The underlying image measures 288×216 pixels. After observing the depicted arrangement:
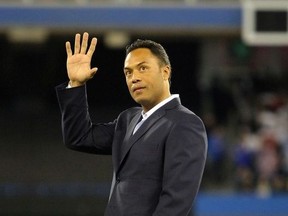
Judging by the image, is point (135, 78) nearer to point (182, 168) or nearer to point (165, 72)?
point (165, 72)

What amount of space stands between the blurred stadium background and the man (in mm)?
9421

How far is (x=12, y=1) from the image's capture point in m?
14.0

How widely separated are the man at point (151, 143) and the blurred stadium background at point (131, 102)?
9421 mm

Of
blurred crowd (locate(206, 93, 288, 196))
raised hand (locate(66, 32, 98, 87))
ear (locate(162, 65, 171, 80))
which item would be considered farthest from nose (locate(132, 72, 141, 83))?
blurred crowd (locate(206, 93, 288, 196))

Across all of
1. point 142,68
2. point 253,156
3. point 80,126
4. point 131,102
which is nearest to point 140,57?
point 142,68

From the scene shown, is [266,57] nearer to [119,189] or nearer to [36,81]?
[36,81]

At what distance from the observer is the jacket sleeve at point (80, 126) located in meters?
3.68

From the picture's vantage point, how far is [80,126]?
371cm

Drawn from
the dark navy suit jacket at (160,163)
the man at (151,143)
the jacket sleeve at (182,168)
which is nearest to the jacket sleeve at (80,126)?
the man at (151,143)

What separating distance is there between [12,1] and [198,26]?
2.92m

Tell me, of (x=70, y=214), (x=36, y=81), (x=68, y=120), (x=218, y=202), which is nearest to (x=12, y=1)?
(x=36, y=81)

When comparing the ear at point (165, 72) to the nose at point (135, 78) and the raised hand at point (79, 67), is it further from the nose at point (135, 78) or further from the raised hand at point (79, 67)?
the raised hand at point (79, 67)

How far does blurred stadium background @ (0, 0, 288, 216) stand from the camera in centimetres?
1311

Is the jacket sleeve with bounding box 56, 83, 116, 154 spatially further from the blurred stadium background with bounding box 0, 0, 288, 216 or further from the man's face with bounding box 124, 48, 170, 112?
the blurred stadium background with bounding box 0, 0, 288, 216
